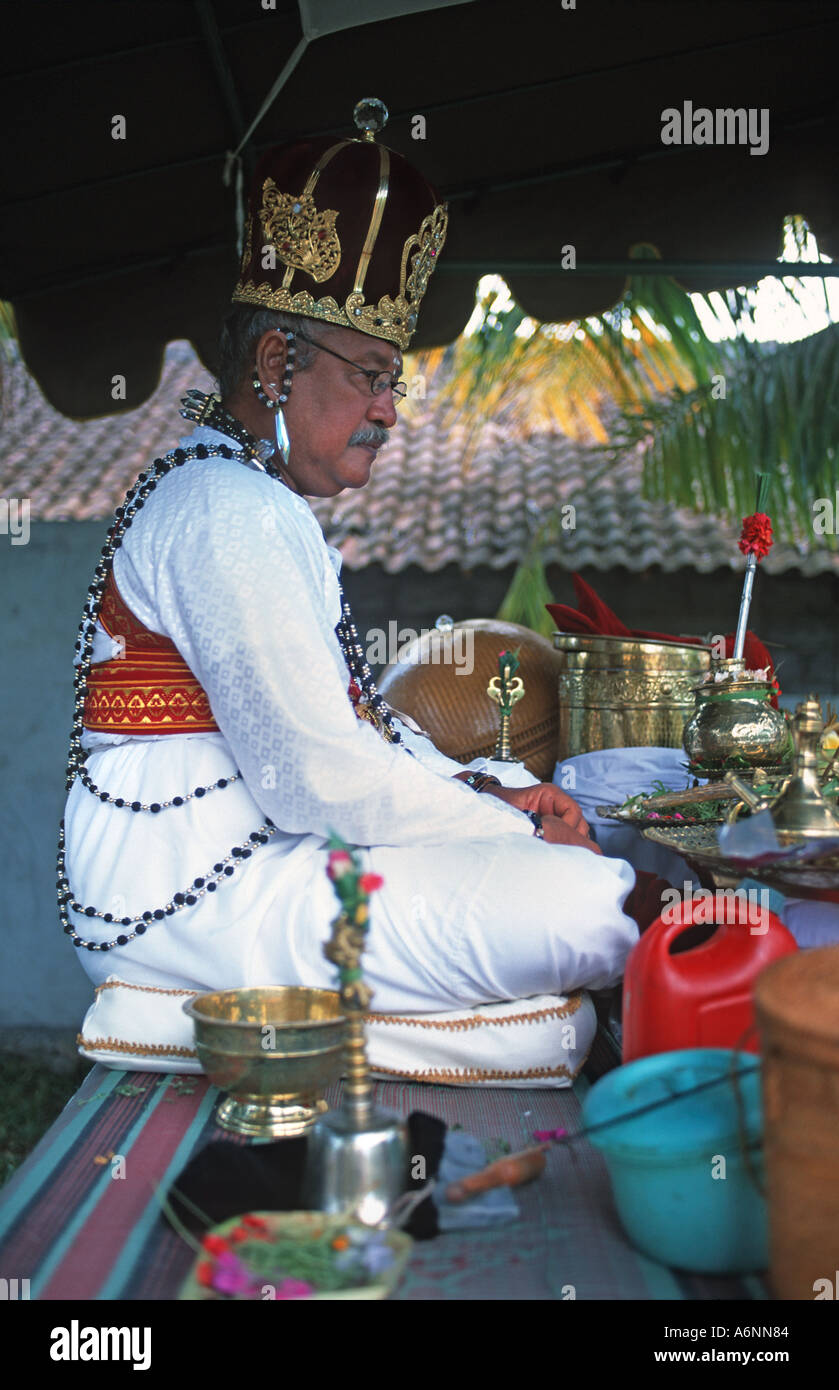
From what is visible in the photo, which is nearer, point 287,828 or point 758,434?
point 287,828

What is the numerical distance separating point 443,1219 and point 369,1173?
→ 191 millimetres

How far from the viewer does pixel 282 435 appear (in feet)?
8.58

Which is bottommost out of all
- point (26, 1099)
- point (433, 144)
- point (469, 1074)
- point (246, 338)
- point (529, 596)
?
point (26, 1099)

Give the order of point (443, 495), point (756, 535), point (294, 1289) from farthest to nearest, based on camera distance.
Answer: point (443, 495) < point (756, 535) < point (294, 1289)

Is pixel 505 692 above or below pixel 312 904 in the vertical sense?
above

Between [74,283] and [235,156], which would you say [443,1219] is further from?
[74,283]

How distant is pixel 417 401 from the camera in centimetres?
934

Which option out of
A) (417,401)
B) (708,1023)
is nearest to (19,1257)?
(708,1023)

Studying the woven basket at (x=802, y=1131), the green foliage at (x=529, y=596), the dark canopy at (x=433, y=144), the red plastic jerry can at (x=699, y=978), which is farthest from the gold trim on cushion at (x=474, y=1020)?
the green foliage at (x=529, y=596)

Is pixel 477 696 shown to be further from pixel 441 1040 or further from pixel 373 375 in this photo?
pixel 441 1040


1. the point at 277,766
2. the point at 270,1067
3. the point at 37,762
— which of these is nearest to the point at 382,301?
the point at 277,766

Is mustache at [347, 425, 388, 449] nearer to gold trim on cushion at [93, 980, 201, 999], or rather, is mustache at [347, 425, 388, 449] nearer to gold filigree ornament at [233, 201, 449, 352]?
gold filigree ornament at [233, 201, 449, 352]

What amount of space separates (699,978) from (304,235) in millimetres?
1839
